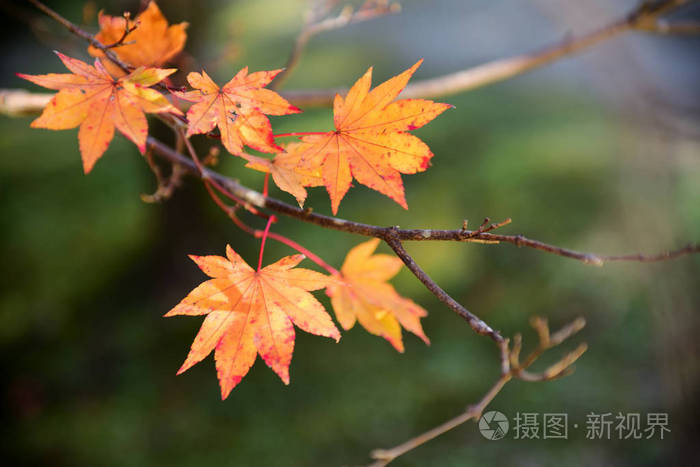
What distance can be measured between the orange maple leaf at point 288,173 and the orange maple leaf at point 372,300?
0.24m

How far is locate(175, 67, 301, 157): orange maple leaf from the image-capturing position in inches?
28.0

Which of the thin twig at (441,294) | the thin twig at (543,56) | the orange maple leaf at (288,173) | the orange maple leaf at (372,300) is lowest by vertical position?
the orange maple leaf at (372,300)

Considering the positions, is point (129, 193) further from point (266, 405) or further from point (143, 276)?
point (266, 405)

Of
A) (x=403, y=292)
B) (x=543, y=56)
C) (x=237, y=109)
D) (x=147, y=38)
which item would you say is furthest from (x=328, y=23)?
(x=403, y=292)

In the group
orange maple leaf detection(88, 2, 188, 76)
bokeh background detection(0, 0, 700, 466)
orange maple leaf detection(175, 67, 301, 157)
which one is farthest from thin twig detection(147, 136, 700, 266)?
bokeh background detection(0, 0, 700, 466)

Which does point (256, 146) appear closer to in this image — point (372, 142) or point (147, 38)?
point (372, 142)

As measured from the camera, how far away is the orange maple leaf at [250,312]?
74cm

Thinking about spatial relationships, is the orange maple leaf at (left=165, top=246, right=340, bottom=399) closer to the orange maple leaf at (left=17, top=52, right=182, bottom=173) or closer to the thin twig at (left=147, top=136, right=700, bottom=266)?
the thin twig at (left=147, top=136, right=700, bottom=266)

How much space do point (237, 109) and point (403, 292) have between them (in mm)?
3049

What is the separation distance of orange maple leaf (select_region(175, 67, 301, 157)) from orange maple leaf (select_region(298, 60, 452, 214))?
0.07m

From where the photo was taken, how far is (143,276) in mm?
4020

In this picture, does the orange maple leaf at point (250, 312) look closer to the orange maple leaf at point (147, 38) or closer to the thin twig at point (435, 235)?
the thin twig at point (435, 235)

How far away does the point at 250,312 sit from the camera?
78cm

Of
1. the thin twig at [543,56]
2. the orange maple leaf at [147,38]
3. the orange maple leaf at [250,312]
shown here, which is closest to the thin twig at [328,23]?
the thin twig at [543,56]
